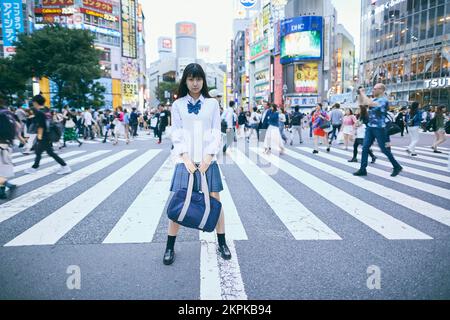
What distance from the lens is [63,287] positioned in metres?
2.44

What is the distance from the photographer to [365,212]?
14.1 feet

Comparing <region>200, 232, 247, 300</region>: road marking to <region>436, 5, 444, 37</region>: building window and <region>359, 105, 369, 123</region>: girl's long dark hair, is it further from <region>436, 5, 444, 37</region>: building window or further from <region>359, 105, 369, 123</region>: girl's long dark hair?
<region>436, 5, 444, 37</region>: building window

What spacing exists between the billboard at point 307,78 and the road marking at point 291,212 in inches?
1856

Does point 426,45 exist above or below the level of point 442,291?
above

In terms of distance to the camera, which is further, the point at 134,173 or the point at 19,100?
the point at 19,100

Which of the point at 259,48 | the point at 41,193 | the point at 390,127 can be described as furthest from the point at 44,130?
the point at 259,48

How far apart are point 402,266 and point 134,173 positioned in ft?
19.4

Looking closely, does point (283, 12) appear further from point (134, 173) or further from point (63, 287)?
point (63, 287)

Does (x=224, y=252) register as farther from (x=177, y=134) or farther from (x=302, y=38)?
(x=302, y=38)

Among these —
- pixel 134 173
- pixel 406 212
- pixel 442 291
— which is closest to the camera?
pixel 442 291

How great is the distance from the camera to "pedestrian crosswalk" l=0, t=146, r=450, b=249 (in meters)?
3.58

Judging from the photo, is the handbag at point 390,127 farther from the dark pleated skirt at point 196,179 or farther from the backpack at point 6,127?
the backpack at point 6,127

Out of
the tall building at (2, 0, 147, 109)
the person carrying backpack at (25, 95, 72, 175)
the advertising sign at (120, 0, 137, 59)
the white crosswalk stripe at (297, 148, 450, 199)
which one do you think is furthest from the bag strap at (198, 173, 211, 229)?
the advertising sign at (120, 0, 137, 59)
